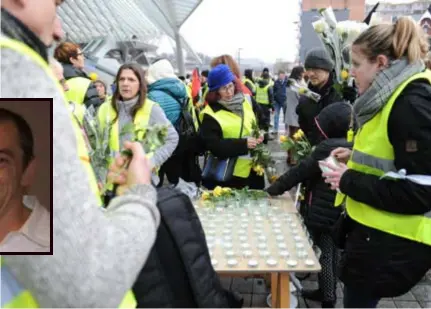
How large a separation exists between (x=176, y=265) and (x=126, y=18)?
3398 cm

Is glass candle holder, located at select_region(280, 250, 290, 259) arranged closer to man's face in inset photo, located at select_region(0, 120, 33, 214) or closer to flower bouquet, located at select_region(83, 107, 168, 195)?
flower bouquet, located at select_region(83, 107, 168, 195)

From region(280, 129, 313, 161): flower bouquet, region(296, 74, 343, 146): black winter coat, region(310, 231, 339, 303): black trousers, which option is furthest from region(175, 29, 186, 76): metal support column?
region(310, 231, 339, 303): black trousers

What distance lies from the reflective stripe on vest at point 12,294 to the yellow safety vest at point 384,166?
1.47m

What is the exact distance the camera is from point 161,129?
177 cm

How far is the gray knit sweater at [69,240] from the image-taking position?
0.79 meters

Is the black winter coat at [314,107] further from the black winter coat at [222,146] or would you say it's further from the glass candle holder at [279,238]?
the glass candle holder at [279,238]

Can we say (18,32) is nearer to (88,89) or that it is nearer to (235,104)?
(235,104)

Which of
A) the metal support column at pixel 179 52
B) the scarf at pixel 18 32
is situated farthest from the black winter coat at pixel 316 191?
the metal support column at pixel 179 52

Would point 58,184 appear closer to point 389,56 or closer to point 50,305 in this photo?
point 50,305

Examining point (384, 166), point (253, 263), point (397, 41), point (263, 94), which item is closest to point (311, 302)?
point (253, 263)

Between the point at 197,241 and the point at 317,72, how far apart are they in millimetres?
2846

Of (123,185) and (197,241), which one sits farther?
(197,241)

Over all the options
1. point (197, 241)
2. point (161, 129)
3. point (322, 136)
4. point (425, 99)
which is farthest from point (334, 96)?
point (197, 241)

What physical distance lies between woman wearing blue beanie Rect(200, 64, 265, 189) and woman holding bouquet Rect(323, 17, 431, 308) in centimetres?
156
